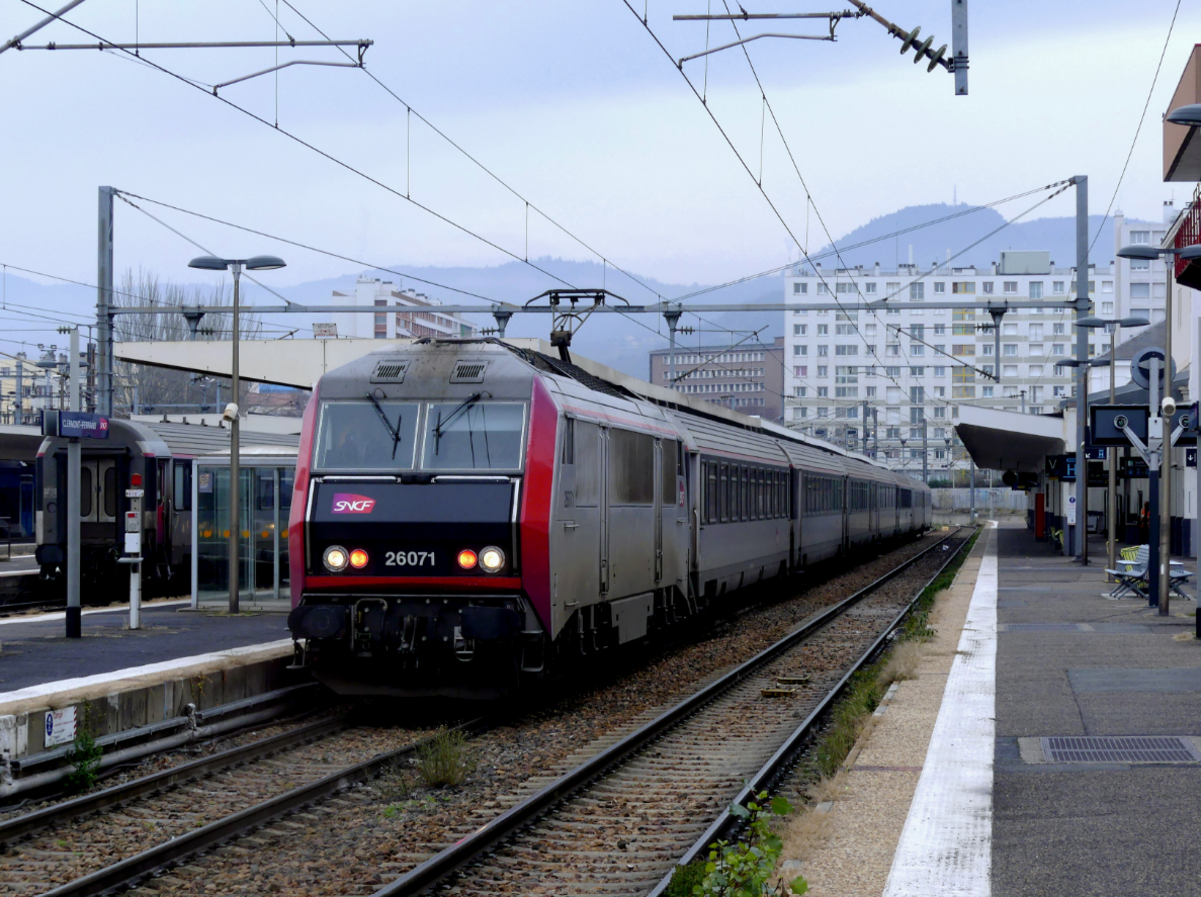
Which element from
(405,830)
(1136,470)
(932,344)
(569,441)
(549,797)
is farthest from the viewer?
(932,344)

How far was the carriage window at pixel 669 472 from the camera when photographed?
1605cm

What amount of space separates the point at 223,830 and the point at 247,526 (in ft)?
37.9

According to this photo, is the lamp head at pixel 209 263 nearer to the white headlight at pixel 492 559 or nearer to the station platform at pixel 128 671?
the station platform at pixel 128 671

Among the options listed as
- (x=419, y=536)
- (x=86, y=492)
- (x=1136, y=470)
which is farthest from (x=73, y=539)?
(x=1136, y=470)

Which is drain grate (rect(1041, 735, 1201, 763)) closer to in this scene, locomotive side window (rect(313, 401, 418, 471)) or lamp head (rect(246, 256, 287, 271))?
locomotive side window (rect(313, 401, 418, 471))

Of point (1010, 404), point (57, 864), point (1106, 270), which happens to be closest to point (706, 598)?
point (57, 864)

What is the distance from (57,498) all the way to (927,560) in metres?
28.5

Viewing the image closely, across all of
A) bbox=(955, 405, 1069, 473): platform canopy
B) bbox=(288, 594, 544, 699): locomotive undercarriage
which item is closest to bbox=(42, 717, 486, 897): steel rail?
bbox=(288, 594, 544, 699): locomotive undercarriage

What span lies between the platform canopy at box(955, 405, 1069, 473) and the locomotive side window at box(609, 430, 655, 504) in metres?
26.1

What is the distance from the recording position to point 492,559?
11266 mm

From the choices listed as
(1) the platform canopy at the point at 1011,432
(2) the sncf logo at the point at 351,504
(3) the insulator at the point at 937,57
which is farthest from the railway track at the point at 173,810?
(1) the platform canopy at the point at 1011,432

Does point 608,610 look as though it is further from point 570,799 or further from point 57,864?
point 57,864

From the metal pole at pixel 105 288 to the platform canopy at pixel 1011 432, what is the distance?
25.2 metres

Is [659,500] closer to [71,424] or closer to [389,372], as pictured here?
[389,372]
